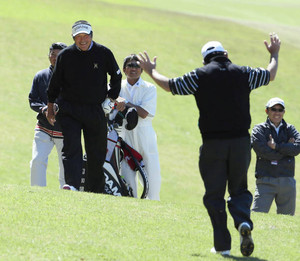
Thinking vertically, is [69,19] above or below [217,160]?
above

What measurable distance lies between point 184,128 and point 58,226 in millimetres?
15269

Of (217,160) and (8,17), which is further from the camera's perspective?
(8,17)

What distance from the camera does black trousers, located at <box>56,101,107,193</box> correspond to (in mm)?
9102

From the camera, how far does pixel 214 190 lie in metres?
6.87

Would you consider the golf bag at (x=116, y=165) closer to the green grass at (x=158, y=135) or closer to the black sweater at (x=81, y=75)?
the green grass at (x=158, y=135)

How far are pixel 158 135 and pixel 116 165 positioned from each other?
1112 centimetres

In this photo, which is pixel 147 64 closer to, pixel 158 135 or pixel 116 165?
pixel 116 165

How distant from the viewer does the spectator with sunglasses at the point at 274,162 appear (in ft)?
36.0

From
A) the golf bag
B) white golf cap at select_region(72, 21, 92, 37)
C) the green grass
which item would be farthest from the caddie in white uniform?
white golf cap at select_region(72, 21, 92, 37)

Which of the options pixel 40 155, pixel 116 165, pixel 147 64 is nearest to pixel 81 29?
pixel 147 64

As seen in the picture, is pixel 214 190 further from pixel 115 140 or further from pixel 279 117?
pixel 279 117

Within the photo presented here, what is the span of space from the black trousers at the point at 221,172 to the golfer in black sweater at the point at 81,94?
8.10 feet

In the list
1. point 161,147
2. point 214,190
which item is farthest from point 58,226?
point 161,147

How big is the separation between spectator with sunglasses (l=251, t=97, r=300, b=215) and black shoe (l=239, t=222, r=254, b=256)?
427cm
